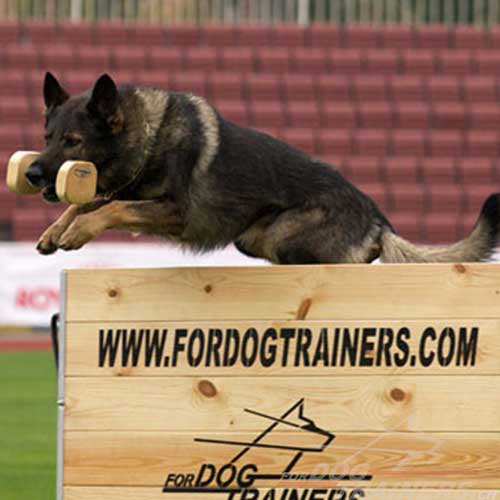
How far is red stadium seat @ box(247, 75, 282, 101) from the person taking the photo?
18.8 m

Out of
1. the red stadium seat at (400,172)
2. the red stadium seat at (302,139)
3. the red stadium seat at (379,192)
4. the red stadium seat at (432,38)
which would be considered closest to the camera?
the red stadium seat at (379,192)

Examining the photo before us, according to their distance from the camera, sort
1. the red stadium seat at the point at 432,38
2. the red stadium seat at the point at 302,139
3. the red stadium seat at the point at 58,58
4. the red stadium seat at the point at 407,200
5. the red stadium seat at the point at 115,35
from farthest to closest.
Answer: the red stadium seat at the point at 432,38, the red stadium seat at the point at 115,35, the red stadium seat at the point at 58,58, the red stadium seat at the point at 302,139, the red stadium seat at the point at 407,200

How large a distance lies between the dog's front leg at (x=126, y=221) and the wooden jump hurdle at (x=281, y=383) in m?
0.13

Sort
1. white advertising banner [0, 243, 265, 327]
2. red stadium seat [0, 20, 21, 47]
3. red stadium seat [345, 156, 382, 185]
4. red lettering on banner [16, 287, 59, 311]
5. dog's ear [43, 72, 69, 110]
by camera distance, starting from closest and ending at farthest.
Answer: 1. dog's ear [43, 72, 69, 110]
2. white advertising banner [0, 243, 265, 327]
3. red lettering on banner [16, 287, 59, 311]
4. red stadium seat [345, 156, 382, 185]
5. red stadium seat [0, 20, 21, 47]

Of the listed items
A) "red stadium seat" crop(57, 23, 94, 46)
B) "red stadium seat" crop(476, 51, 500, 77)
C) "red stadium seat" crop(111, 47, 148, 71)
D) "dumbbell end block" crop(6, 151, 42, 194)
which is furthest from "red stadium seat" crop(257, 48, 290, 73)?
"dumbbell end block" crop(6, 151, 42, 194)

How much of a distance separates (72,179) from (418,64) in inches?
636

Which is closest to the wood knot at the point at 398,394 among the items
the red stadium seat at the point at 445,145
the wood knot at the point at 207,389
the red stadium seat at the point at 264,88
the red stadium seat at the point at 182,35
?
the wood knot at the point at 207,389

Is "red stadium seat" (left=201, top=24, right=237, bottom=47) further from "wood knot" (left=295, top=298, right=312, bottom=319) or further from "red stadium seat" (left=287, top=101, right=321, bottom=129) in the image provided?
"wood knot" (left=295, top=298, right=312, bottom=319)

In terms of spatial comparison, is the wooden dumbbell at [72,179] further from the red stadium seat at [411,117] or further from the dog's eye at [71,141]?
the red stadium seat at [411,117]

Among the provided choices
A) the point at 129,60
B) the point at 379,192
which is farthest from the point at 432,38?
the point at 129,60

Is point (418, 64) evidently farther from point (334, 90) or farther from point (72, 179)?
point (72, 179)

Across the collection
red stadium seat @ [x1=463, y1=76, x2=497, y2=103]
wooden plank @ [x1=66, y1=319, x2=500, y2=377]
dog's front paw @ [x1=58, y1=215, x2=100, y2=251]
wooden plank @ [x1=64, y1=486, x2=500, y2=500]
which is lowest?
red stadium seat @ [x1=463, y1=76, x2=497, y2=103]

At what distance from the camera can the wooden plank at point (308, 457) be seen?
145 inches

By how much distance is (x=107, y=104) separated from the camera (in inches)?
159
